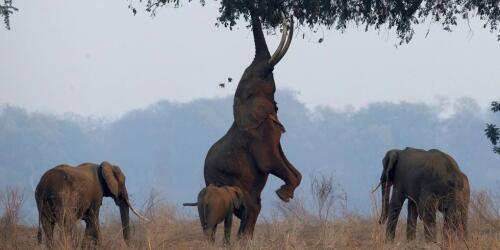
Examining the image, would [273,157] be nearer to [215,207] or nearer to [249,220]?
[249,220]

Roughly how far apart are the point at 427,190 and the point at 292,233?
295cm

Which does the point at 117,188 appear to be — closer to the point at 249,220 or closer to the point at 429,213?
the point at 249,220

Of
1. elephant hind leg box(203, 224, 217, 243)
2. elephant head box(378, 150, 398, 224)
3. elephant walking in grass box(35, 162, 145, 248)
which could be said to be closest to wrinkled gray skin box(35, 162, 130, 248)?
elephant walking in grass box(35, 162, 145, 248)

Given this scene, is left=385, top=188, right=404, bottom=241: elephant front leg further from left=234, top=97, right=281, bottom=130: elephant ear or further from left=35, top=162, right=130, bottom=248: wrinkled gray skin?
left=35, top=162, right=130, bottom=248: wrinkled gray skin

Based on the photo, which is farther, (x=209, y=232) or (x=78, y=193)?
(x=78, y=193)

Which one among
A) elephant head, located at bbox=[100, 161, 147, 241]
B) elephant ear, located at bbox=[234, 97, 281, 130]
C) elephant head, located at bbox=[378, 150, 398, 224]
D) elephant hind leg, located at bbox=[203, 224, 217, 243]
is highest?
elephant ear, located at bbox=[234, 97, 281, 130]

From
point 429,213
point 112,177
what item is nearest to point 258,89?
point 112,177

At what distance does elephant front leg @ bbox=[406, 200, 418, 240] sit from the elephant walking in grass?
460cm

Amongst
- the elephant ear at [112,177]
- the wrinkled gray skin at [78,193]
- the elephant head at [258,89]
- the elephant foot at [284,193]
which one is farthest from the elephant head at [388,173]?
the elephant ear at [112,177]

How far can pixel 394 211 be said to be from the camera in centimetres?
1684

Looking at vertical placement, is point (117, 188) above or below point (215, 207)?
above

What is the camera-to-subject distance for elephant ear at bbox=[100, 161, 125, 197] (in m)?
17.2

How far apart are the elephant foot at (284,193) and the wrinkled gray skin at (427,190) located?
172 cm

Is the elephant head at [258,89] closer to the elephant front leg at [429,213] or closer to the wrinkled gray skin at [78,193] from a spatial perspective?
the wrinkled gray skin at [78,193]
